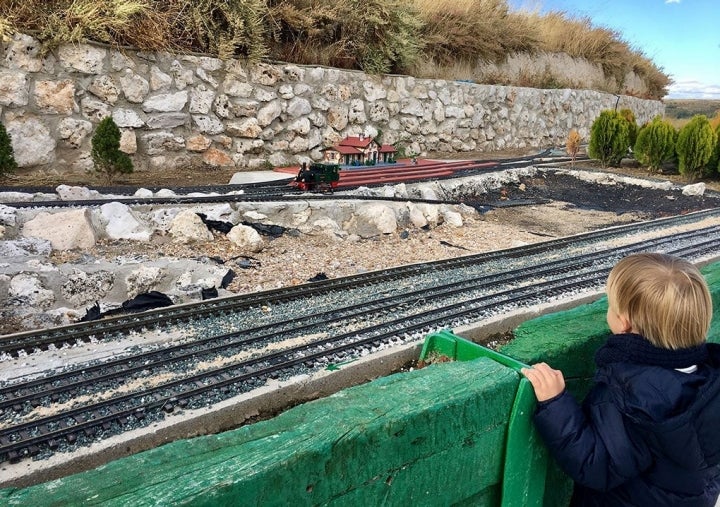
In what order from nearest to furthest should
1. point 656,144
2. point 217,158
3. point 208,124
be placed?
1. point 208,124
2. point 217,158
3. point 656,144

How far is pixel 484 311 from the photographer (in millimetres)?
6266

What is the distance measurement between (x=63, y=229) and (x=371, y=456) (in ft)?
23.0

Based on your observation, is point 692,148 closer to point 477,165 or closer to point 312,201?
point 477,165

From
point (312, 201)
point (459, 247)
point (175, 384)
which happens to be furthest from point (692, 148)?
point (175, 384)

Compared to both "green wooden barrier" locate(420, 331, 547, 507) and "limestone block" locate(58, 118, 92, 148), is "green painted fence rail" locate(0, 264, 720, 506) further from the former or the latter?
"limestone block" locate(58, 118, 92, 148)

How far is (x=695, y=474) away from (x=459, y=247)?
7868 millimetres

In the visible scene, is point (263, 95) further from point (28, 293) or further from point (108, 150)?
point (28, 293)

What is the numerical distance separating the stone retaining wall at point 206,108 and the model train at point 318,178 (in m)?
3.53

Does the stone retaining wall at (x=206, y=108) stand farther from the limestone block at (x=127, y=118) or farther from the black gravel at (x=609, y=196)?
the black gravel at (x=609, y=196)

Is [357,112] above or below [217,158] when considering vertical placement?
above

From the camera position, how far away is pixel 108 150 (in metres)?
10.4

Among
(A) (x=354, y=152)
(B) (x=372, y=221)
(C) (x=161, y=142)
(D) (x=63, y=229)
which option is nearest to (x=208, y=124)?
(C) (x=161, y=142)

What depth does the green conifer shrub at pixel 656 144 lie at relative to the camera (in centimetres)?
1858

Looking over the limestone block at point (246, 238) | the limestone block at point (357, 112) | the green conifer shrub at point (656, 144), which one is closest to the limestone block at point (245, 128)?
the limestone block at point (357, 112)
